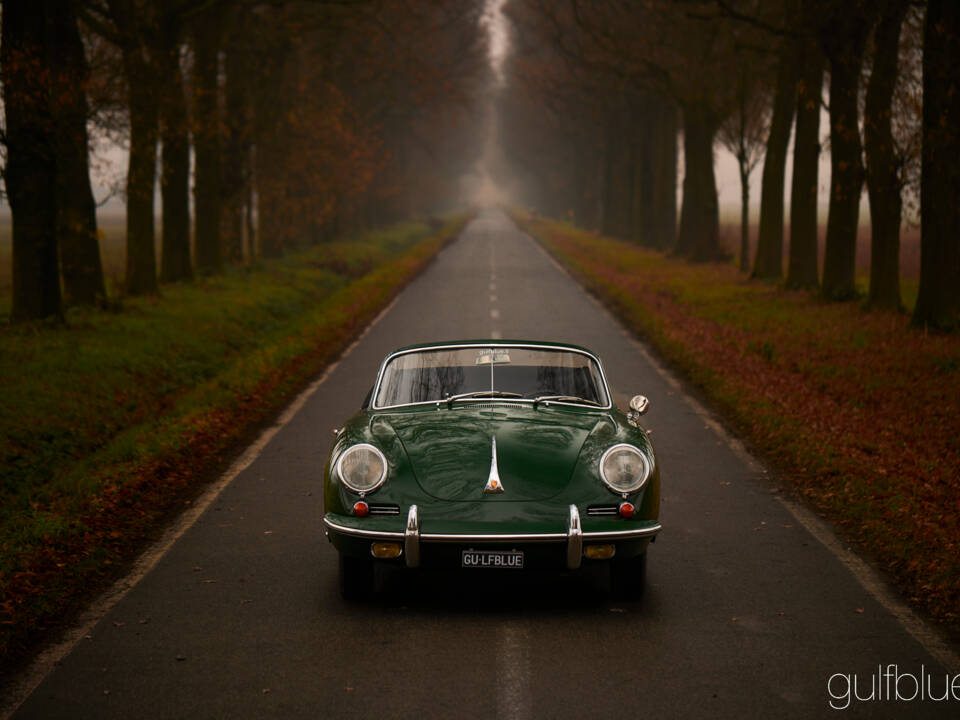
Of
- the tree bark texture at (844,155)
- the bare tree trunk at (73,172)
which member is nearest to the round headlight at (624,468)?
the bare tree trunk at (73,172)

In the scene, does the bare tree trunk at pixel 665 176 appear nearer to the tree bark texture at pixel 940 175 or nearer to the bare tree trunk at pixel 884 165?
the bare tree trunk at pixel 884 165

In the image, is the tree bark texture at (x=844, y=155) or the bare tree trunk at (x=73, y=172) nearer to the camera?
the bare tree trunk at (x=73, y=172)

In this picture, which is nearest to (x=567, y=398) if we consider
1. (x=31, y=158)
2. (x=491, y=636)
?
(x=491, y=636)

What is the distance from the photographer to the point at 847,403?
12.7m

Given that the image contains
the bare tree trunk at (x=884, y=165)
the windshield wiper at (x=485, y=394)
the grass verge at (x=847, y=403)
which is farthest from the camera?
the bare tree trunk at (x=884, y=165)

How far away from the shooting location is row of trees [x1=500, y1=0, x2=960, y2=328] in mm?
16844

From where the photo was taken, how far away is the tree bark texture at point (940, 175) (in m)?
15.5

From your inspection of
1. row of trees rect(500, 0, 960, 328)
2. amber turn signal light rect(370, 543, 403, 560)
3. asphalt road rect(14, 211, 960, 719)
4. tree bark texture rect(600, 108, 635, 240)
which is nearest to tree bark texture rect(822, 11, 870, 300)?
row of trees rect(500, 0, 960, 328)

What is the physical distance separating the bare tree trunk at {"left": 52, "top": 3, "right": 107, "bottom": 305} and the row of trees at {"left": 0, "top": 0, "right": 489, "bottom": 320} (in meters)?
0.03

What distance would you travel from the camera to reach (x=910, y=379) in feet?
45.1

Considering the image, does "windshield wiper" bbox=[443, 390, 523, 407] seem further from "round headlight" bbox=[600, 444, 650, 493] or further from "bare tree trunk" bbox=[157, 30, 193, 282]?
"bare tree trunk" bbox=[157, 30, 193, 282]

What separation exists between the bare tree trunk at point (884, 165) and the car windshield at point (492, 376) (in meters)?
12.6

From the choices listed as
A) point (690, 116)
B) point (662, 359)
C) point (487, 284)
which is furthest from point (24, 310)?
point (690, 116)

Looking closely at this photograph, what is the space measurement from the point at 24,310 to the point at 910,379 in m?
12.5
